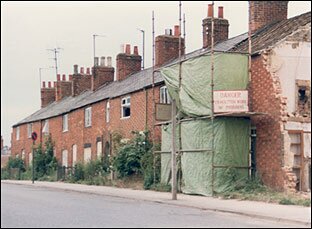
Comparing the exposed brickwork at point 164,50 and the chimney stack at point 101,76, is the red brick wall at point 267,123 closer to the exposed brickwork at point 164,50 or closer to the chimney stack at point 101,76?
the exposed brickwork at point 164,50

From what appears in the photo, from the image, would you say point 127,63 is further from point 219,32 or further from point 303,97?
point 303,97

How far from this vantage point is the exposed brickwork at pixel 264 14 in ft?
95.2

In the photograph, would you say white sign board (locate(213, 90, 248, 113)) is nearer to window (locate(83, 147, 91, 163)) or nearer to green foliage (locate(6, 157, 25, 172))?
window (locate(83, 147, 91, 163))

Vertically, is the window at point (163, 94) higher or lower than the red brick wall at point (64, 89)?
lower

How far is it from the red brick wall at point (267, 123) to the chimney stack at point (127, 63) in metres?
20.1

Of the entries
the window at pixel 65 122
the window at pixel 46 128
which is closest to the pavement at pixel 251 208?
the window at pixel 65 122

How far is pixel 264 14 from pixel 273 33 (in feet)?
11.2

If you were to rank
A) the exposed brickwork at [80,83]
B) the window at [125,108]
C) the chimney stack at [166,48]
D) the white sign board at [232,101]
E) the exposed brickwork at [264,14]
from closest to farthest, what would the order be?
the white sign board at [232,101]
the exposed brickwork at [264,14]
the window at [125,108]
the chimney stack at [166,48]
the exposed brickwork at [80,83]

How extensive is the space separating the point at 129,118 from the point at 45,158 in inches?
595

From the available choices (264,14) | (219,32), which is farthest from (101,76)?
(264,14)

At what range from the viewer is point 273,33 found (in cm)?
2600

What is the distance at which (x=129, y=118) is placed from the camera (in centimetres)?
3512

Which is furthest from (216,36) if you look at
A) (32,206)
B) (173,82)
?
(32,206)

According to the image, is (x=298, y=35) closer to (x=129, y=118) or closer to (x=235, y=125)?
(x=235, y=125)
